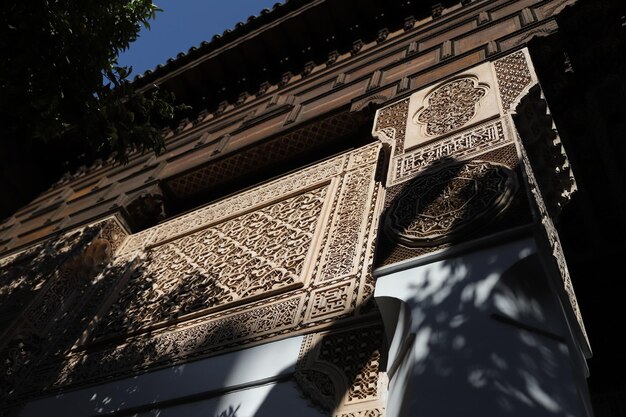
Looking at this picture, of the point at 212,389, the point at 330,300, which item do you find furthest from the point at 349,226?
the point at 212,389

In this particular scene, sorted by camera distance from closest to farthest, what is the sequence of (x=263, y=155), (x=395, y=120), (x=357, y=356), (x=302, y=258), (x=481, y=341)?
(x=481, y=341) → (x=357, y=356) → (x=302, y=258) → (x=395, y=120) → (x=263, y=155)

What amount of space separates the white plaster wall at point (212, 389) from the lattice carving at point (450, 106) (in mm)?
1276

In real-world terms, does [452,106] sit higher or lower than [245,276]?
higher

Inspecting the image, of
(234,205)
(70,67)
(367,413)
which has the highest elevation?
(70,67)

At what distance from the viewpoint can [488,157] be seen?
7.51ft

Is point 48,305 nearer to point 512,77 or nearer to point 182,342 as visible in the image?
point 182,342

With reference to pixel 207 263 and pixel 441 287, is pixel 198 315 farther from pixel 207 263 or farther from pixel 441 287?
pixel 441 287

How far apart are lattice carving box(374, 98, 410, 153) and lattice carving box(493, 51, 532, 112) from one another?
0.54 meters

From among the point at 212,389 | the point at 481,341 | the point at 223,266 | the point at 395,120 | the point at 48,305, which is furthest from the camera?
the point at 48,305

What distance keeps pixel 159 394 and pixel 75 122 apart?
1.55 meters

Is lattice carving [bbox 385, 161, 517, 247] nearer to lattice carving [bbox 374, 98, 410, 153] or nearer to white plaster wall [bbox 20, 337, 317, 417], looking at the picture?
lattice carving [bbox 374, 98, 410, 153]

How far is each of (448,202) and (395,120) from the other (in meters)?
1.22

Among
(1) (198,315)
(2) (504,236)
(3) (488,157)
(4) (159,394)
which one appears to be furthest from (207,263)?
(2) (504,236)

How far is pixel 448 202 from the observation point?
2.13 meters
